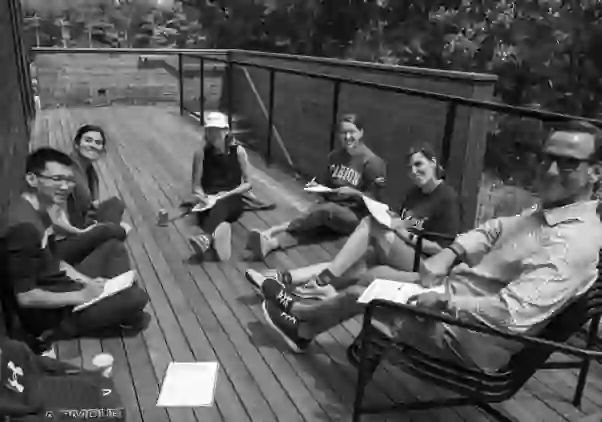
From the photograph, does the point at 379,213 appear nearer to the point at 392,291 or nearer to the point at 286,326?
the point at 392,291

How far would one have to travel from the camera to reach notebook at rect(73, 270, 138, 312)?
102 inches

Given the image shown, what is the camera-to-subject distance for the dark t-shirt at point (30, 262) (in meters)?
2.20

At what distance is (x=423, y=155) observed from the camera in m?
2.96

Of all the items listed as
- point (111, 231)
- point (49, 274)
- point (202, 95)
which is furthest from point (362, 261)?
point (202, 95)

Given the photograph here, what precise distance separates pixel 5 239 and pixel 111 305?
26.7 inches

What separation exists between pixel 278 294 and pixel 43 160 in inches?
46.9

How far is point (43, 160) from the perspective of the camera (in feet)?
8.08

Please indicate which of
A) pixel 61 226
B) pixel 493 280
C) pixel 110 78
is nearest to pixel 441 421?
pixel 493 280

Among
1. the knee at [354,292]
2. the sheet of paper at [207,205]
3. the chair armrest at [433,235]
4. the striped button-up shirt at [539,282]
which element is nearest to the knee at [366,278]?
the knee at [354,292]

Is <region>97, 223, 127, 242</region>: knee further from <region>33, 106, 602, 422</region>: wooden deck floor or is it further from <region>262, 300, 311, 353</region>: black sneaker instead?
<region>262, 300, 311, 353</region>: black sneaker

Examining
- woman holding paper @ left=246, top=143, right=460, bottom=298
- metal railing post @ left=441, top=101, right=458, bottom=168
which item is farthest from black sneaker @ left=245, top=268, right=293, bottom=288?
metal railing post @ left=441, top=101, right=458, bottom=168

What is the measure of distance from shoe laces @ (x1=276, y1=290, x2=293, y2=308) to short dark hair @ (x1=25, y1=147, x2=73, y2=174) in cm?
111

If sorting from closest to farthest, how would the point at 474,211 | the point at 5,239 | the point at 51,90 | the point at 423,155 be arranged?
1. the point at 5,239
2. the point at 423,155
3. the point at 474,211
4. the point at 51,90

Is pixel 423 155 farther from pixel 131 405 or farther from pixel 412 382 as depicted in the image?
pixel 131 405
